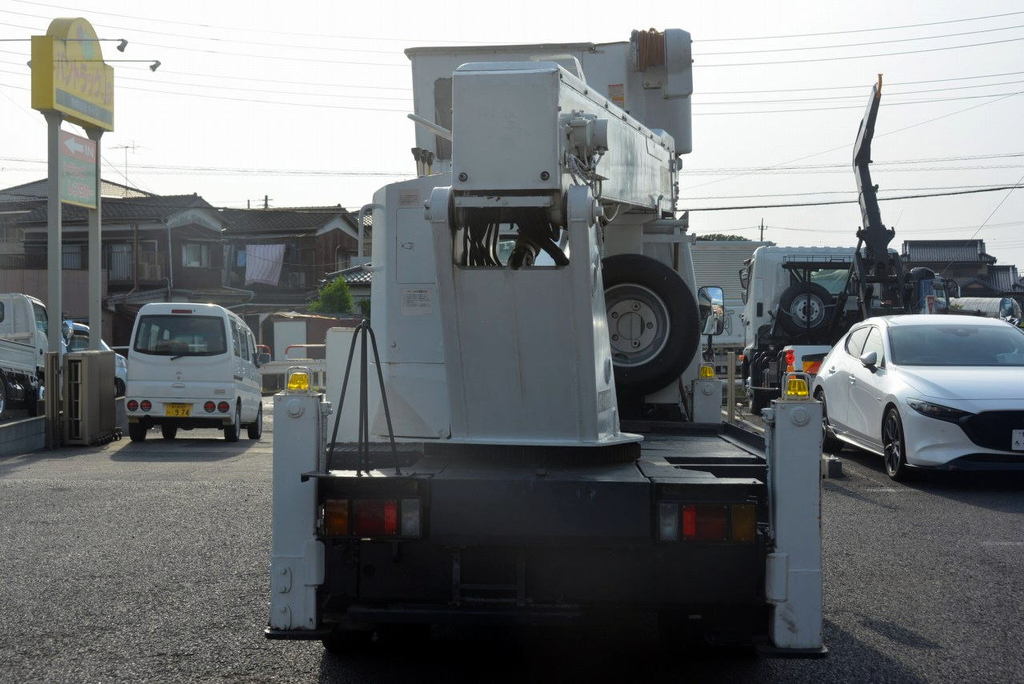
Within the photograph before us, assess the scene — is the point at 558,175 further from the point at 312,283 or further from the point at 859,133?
the point at 312,283

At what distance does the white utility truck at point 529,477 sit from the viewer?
14.1ft

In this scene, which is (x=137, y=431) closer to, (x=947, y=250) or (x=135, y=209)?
(x=135, y=209)

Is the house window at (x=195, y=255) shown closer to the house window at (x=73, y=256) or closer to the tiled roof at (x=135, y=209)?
the tiled roof at (x=135, y=209)

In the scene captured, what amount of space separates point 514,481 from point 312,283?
4834 cm

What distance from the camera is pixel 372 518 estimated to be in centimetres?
438

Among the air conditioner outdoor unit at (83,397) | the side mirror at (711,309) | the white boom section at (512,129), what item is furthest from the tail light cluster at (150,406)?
the white boom section at (512,129)

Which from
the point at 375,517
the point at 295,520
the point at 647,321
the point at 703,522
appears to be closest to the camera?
the point at 703,522

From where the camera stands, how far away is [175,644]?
5.55m

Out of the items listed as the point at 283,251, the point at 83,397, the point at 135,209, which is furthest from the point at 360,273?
the point at 283,251

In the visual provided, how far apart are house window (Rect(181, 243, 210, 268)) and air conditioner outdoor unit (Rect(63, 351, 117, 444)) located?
32844mm

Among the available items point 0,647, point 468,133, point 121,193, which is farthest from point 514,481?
point 121,193

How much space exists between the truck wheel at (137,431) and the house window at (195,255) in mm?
32604

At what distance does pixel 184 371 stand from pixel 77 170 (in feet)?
12.3

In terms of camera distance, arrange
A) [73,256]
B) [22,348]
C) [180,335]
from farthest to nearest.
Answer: [73,256] < [22,348] < [180,335]
